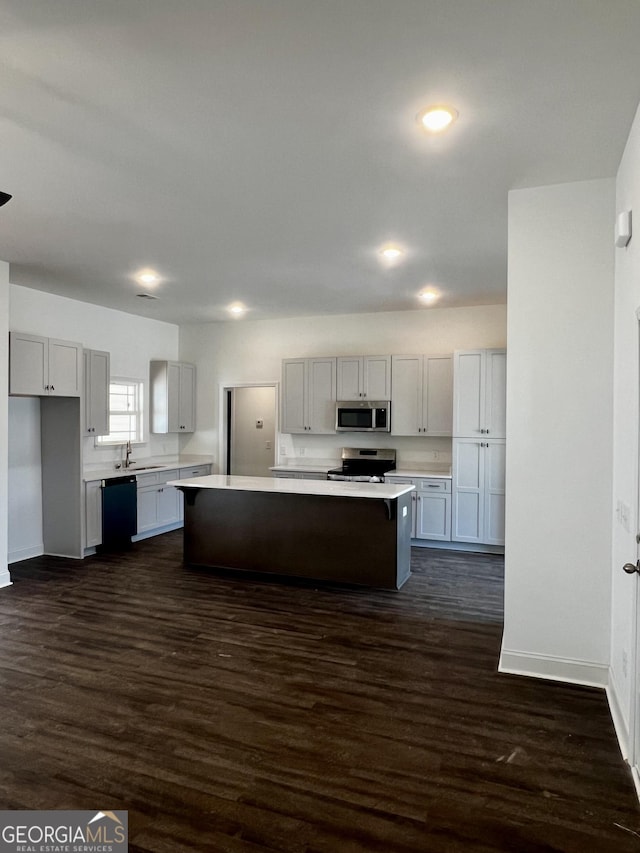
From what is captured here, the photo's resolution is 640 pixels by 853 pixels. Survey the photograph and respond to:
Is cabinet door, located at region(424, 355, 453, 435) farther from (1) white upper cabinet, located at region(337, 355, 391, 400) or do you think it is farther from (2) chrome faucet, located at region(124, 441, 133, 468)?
(2) chrome faucet, located at region(124, 441, 133, 468)

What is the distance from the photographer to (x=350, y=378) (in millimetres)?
6816

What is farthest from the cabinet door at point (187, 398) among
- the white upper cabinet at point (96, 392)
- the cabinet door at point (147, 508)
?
the white upper cabinet at point (96, 392)

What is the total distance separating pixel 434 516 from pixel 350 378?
6.51 feet

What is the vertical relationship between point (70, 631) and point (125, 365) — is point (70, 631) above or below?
below

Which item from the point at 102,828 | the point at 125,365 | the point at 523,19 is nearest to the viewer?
the point at 523,19

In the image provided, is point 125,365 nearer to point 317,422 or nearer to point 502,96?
point 317,422

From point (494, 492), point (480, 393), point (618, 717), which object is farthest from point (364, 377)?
point (618, 717)

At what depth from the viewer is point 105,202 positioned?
346 centimetres

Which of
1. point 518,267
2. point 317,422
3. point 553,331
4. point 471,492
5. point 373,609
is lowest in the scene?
point 373,609

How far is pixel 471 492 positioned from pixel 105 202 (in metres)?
4.54

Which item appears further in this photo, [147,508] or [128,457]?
[128,457]

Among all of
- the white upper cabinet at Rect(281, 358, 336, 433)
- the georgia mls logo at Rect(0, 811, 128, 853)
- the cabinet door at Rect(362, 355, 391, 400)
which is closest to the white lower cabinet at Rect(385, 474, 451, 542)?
the cabinet door at Rect(362, 355, 391, 400)

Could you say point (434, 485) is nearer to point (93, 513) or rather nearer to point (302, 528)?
point (302, 528)

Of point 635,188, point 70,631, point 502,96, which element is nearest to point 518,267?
point 635,188
